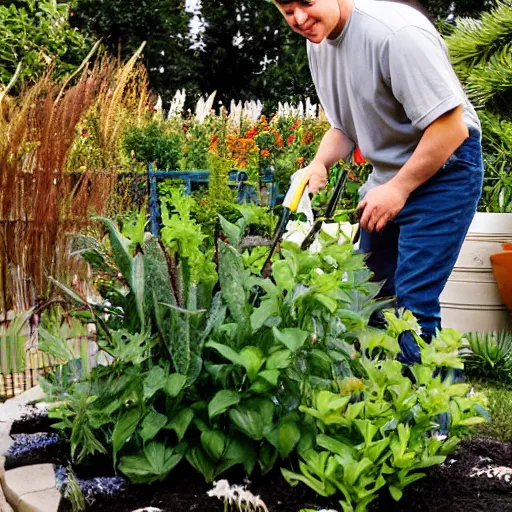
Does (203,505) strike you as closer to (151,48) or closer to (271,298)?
(271,298)

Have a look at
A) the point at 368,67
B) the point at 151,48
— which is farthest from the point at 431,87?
the point at 151,48

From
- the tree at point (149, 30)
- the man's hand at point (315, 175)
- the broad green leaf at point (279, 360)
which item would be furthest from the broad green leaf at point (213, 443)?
the tree at point (149, 30)

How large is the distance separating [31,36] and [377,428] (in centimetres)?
1037

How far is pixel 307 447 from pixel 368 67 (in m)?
1.28

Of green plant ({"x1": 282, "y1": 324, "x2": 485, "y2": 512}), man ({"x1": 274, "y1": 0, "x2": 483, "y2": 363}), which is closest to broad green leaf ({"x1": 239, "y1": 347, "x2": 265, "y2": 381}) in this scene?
green plant ({"x1": 282, "y1": 324, "x2": 485, "y2": 512})

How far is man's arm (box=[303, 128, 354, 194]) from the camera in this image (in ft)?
9.50

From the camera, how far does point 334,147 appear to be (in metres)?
3.10

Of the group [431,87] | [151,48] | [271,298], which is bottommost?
[271,298]

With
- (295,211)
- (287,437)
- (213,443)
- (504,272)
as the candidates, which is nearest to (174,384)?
(213,443)

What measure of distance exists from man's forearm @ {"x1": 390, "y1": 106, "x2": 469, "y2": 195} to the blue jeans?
0.15 meters

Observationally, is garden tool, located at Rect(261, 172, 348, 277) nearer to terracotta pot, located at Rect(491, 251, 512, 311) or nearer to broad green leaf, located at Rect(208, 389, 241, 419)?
broad green leaf, located at Rect(208, 389, 241, 419)

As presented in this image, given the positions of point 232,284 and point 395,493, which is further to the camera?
point 232,284

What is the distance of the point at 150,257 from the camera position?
2088mm

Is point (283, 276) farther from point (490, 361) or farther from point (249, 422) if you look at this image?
point (490, 361)
